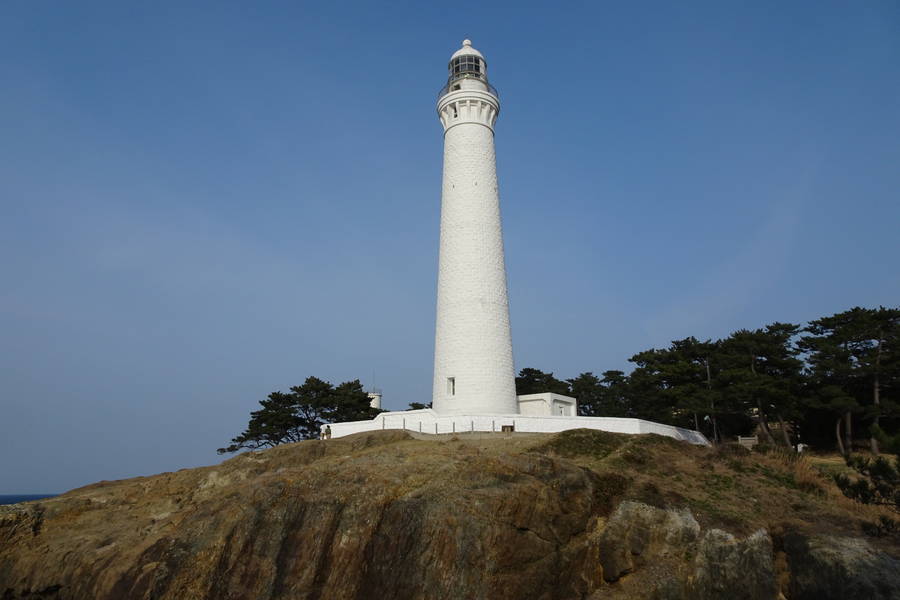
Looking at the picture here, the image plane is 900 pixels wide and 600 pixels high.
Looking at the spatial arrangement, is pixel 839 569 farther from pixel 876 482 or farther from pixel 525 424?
pixel 525 424

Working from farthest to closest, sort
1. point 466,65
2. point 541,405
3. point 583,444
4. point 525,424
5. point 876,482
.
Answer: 1. point 466,65
2. point 541,405
3. point 525,424
4. point 583,444
5. point 876,482

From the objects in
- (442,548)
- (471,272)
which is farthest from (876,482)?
(471,272)

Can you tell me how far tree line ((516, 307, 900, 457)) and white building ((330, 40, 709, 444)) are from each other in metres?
7.29

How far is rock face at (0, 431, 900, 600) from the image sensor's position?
16281mm

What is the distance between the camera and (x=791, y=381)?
38906 millimetres

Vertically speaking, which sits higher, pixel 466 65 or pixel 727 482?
pixel 466 65

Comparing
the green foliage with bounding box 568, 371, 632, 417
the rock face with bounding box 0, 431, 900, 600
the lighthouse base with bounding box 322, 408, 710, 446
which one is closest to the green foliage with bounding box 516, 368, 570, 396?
the green foliage with bounding box 568, 371, 632, 417

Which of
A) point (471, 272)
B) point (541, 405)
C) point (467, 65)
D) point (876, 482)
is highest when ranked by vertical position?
point (467, 65)

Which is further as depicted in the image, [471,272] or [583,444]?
[471,272]

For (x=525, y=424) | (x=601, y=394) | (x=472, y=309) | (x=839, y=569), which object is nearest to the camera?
(x=839, y=569)

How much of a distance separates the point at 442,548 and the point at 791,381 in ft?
102

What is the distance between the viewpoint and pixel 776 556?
→ 1825cm

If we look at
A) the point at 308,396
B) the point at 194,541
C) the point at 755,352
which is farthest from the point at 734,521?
the point at 308,396

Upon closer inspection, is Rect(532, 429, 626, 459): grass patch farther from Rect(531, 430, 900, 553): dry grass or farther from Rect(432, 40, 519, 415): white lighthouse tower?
Rect(432, 40, 519, 415): white lighthouse tower
